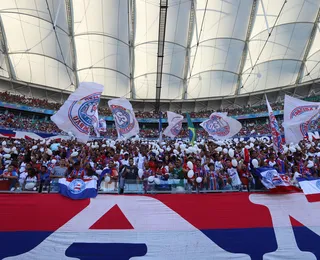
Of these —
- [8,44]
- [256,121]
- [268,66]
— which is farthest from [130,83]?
[256,121]

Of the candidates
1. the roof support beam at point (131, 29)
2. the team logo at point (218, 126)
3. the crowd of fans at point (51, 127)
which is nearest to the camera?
the team logo at point (218, 126)

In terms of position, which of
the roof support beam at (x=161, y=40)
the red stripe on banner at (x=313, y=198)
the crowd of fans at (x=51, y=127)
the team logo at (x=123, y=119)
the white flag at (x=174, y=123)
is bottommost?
the red stripe on banner at (x=313, y=198)

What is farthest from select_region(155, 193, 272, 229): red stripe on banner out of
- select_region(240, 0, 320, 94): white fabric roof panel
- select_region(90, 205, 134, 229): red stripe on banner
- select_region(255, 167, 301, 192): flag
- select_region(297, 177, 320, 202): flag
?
select_region(240, 0, 320, 94): white fabric roof panel

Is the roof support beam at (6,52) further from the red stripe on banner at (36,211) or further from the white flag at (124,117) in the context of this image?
the red stripe on banner at (36,211)

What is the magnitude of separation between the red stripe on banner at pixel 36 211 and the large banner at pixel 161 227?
2 centimetres

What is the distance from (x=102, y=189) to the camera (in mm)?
6215

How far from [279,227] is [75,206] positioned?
192 inches

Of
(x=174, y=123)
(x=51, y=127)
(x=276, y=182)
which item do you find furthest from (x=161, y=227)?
(x=51, y=127)

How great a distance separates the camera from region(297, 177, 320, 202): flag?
6203 millimetres

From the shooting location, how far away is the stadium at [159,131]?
18.4 feet

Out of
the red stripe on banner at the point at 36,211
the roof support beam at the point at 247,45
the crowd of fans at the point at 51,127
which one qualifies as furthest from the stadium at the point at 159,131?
the crowd of fans at the point at 51,127

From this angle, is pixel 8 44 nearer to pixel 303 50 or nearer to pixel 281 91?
pixel 303 50

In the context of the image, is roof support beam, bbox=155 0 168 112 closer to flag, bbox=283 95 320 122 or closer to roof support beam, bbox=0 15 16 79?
flag, bbox=283 95 320 122

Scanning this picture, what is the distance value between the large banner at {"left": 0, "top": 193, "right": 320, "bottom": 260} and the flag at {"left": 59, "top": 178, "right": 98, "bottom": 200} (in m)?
0.13
